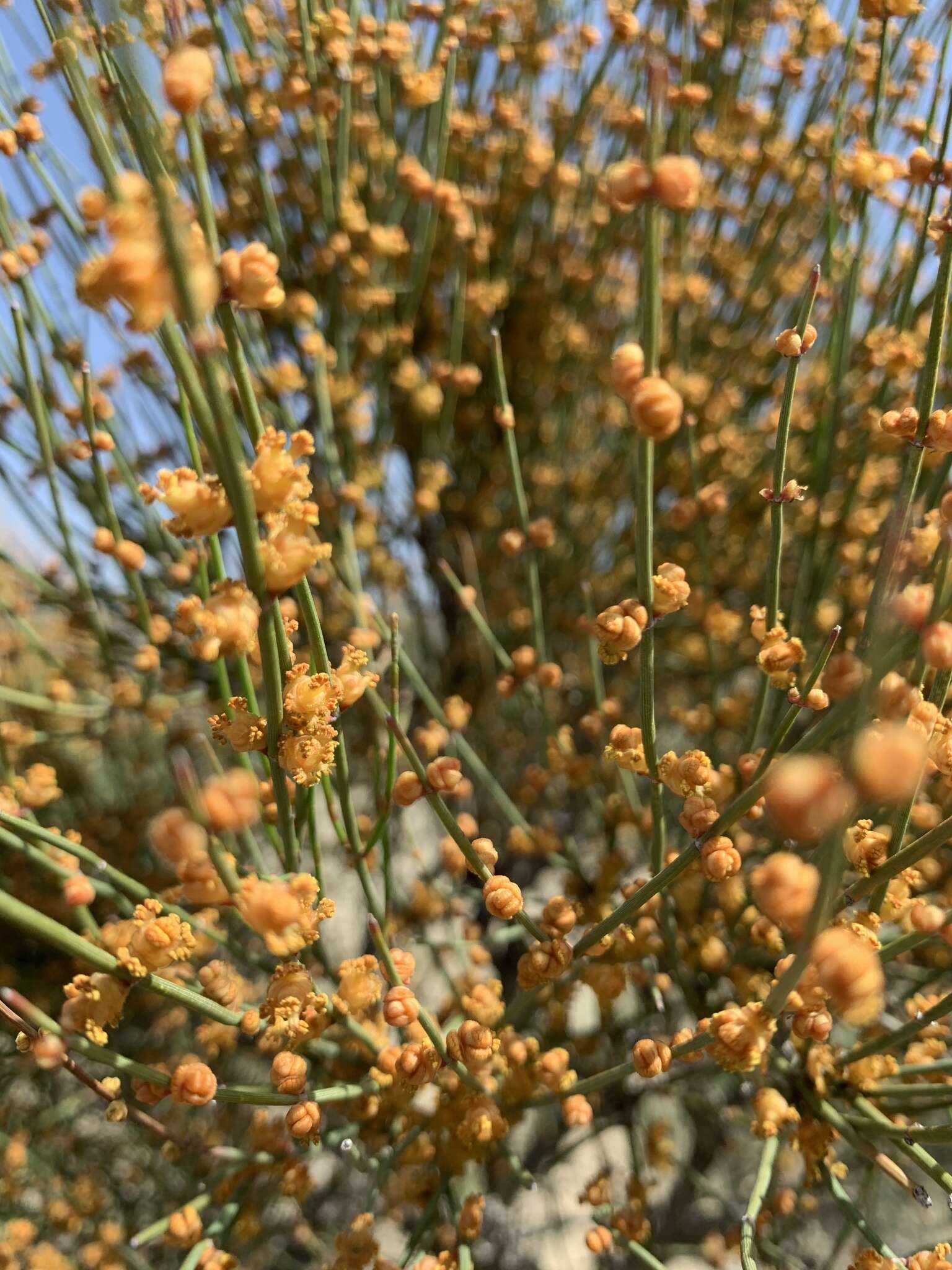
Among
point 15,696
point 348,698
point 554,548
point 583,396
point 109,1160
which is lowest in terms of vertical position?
point 109,1160

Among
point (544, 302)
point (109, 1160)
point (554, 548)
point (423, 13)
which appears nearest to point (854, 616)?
point (554, 548)

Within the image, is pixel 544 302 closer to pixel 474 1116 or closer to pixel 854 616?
pixel 854 616

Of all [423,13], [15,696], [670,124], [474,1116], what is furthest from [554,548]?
[474,1116]

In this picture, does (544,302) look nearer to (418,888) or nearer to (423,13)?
(423,13)

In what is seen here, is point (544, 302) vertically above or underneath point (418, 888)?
above

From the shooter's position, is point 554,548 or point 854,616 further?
point 554,548

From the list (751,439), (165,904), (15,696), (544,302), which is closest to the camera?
(165,904)

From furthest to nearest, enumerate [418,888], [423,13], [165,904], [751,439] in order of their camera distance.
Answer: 1. [751,439]
2. [418,888]
3. [423,13]
4. [165,904]
